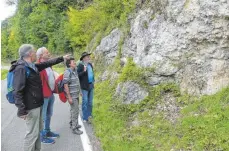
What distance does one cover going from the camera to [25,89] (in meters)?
5.14

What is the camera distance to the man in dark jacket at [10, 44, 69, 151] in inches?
195

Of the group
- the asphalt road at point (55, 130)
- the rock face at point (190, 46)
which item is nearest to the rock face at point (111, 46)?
the asphalt road at point (55, 130)

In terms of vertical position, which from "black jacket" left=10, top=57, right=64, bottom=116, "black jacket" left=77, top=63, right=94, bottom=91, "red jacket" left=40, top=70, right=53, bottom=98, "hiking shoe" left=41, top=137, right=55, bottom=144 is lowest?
"hiking shoe" left=41, top=137, right=55, bottom=144

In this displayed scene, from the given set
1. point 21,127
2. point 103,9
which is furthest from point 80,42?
point 21,127

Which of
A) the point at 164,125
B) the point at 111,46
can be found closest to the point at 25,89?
the point at 164,125

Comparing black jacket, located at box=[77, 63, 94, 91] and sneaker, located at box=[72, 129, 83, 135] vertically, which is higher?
black jacket, located at box=[77, 63, 94, 91]

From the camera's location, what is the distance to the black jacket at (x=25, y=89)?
493 cm

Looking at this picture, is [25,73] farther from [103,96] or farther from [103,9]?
[103,9]

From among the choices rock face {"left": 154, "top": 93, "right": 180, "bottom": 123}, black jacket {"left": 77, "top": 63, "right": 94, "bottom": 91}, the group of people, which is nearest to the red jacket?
the group of people

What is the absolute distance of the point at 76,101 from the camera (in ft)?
24.2

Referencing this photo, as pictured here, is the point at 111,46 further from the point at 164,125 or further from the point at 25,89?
the point at 25,89

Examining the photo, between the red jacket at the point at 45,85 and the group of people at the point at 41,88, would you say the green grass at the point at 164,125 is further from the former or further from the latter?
the red jacket at the point at 45,85

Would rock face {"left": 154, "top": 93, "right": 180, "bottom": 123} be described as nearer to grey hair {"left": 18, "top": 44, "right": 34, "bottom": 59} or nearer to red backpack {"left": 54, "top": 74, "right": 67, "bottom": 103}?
red backpack {"left": 54, "top": 74, "right": 67, "bottom": 103}

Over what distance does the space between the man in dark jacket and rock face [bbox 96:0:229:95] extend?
160 inches
